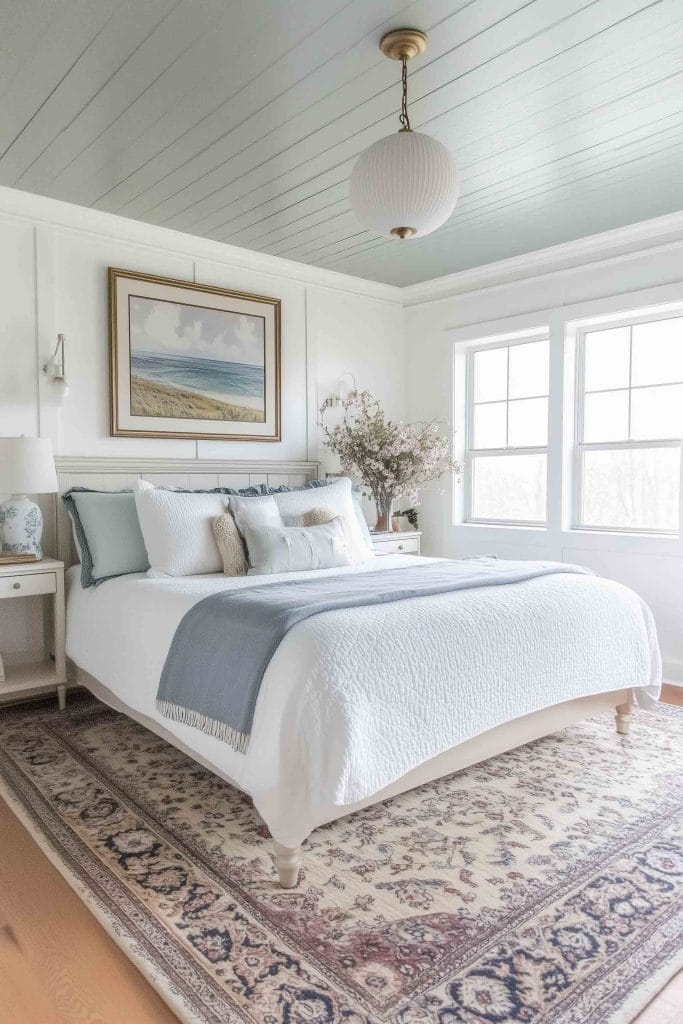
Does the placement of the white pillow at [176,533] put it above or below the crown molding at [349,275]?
below

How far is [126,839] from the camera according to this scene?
88.7 inches

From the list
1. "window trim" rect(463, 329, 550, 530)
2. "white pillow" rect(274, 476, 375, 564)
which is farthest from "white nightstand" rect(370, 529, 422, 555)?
"white pillow" rect(274, 476, 375, 564)

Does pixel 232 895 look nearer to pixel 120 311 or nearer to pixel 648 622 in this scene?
pixel 648 622

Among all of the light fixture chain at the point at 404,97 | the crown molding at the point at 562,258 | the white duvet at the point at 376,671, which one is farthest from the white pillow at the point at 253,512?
the crown molding at the point at 562,258

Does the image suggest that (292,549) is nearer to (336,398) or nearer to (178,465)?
(178,465)

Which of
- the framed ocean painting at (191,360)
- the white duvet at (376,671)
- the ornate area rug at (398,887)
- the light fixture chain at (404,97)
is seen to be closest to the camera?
the ornate area rug at (398,887)

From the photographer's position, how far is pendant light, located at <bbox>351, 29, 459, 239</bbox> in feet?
7.16

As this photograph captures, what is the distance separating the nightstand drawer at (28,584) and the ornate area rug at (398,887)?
2.30 ft

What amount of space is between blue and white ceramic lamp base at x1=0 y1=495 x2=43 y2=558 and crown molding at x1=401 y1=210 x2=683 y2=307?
123 inches

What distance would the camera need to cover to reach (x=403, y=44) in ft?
7.41

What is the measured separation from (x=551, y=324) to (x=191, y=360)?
2213 mm

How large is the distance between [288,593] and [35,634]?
184cm

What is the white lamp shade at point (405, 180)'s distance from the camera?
7.15ft

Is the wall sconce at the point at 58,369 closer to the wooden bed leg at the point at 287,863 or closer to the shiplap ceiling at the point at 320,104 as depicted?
the shiplap ceiling at the point at 320,104
